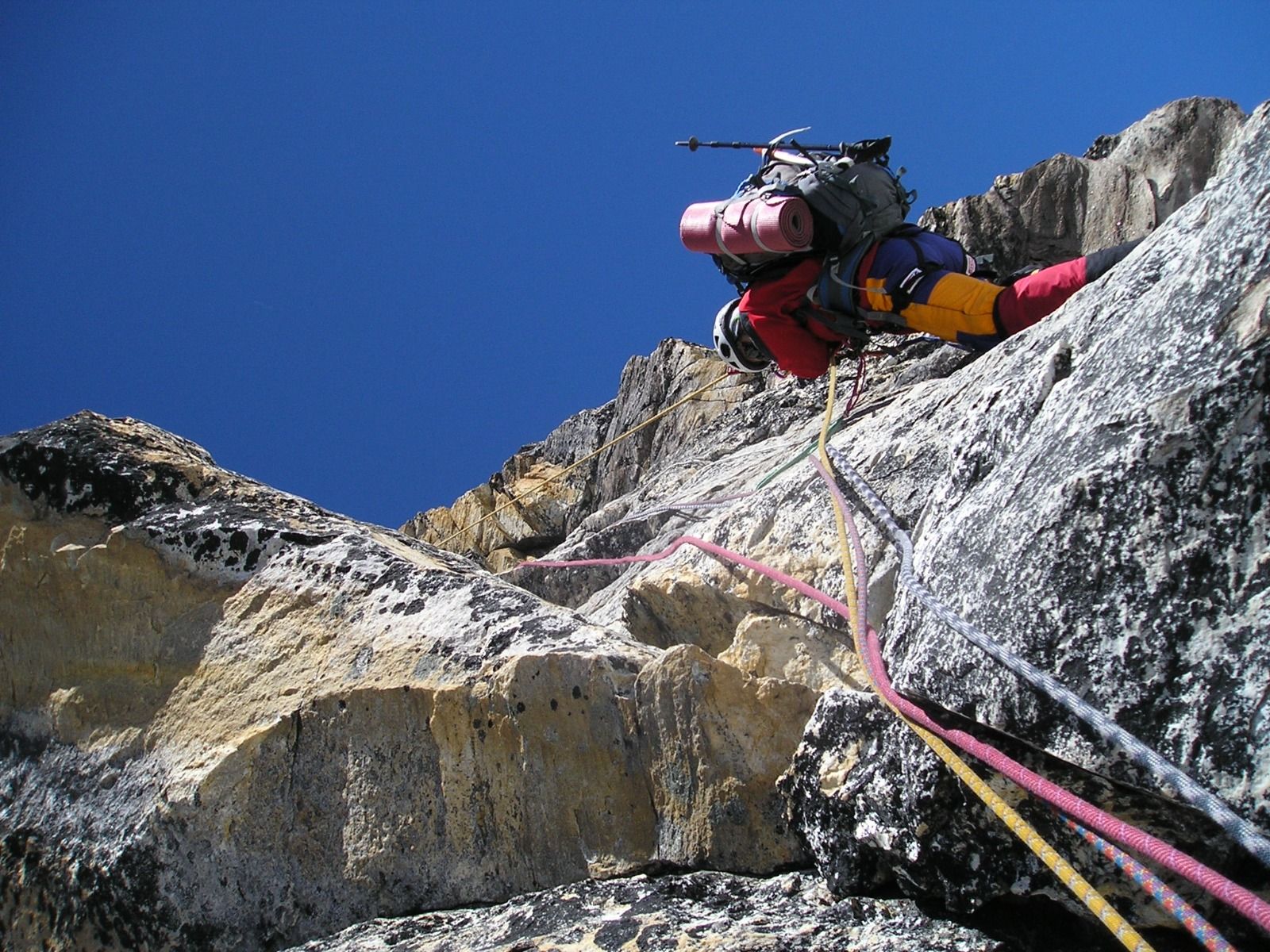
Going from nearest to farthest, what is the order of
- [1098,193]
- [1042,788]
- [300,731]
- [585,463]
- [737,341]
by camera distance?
1. [1042,788]
2. [300,731]
3. [737,341]
4. [1098,193]
5. [585,463]

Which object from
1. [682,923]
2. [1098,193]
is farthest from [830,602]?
[1098,193]

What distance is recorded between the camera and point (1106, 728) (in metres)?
2.73

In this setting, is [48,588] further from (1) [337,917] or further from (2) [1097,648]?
(2) [1097,648]

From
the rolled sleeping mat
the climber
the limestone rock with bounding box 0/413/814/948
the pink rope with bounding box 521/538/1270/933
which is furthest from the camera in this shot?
the rolled sleeping mat

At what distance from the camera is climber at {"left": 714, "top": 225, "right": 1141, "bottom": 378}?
20.4 ft

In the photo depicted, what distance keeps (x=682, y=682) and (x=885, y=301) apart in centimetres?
381

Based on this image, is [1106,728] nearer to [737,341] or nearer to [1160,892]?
[1160,892]

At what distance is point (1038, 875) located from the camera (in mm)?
3111

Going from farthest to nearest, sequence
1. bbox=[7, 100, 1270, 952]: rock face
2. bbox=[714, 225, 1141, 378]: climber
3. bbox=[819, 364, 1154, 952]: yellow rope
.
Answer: bbox=[714, 225, 1141, 378]: climber, bbox=[7, 100, 1270, 952]: rock face, bbox=[819, 364, 1154, 952]: yellow rope

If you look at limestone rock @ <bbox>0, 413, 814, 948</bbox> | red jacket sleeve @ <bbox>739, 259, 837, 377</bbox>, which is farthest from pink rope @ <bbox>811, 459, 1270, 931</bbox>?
red jacket sleeve @ <bbox>739, 259, 837, 377</bbox>

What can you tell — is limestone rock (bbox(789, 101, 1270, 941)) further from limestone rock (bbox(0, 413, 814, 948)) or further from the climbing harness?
limestone rock (bbox(0, 413, 814, 948))

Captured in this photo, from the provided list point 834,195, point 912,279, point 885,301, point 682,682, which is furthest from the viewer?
point 834,195

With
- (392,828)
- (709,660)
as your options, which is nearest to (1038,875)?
(709,660)

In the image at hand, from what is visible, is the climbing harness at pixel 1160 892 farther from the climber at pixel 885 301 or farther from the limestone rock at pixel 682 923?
the climber at pixel 885 301
